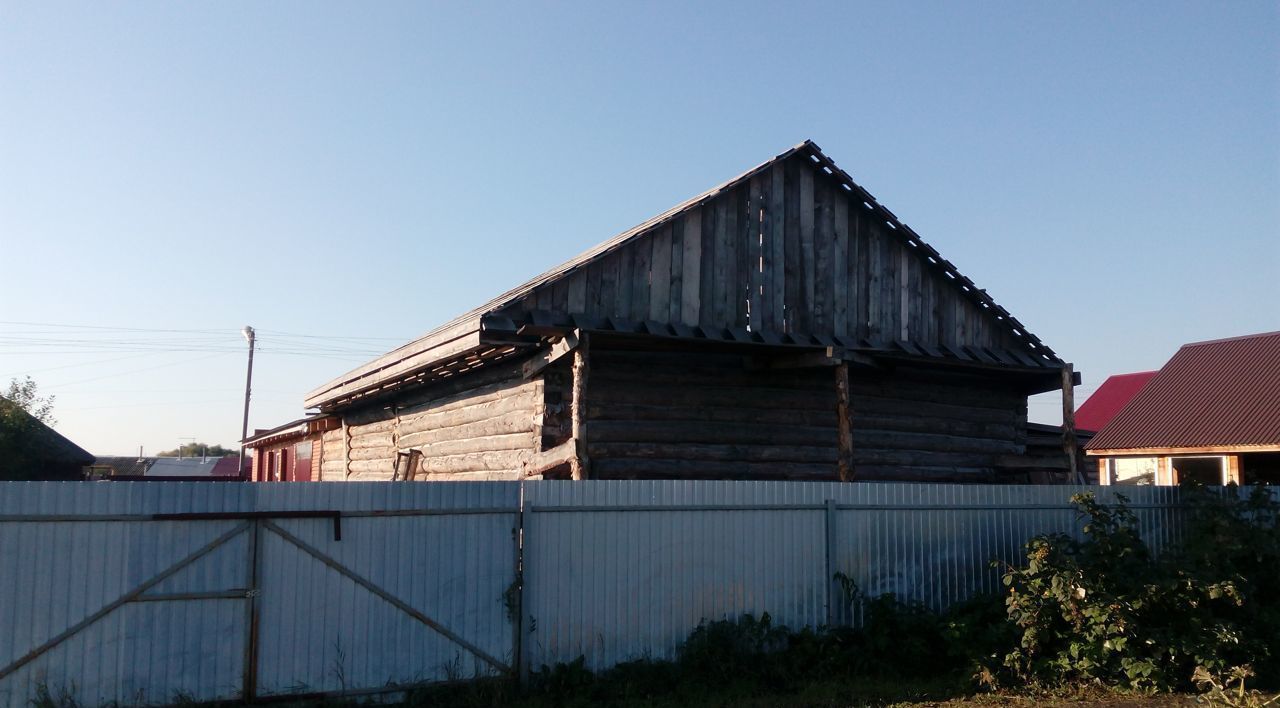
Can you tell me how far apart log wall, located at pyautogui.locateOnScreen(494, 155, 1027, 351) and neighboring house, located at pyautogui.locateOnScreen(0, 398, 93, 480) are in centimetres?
2808

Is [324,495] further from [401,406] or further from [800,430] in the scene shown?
[401,406]

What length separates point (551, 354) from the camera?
40.6 feet

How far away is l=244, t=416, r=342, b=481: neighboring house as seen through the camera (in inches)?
936

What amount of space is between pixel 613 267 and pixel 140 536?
6.42 meters

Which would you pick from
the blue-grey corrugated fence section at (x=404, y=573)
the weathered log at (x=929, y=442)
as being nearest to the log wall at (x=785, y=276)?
the weathered log at (x=929, y=442)

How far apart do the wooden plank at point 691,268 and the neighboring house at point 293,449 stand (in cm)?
1098

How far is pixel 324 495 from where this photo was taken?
336 inches

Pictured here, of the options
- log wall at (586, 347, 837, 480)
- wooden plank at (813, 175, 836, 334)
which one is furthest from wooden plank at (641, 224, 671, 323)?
wooden plank at (813, 175, 836, 334)

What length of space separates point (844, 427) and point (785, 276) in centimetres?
231

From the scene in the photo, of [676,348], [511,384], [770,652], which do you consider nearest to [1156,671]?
[770,652]

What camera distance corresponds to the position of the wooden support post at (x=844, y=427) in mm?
12984

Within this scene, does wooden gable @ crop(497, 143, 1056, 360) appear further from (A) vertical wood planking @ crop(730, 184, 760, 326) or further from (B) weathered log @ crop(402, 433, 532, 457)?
(B) weathered log @ crop(402, 433, 532, 457)

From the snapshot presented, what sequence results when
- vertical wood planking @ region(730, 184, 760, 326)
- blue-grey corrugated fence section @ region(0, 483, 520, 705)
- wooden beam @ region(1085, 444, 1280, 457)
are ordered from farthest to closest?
wooden beam @ region(1085, 444, 1280, 457) < vertical wood planking @ region(730, 184, 760, 326) < blue-grey corrugated fence section @ region(0, 483, 520, 705)

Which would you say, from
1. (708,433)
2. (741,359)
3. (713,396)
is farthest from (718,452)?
(741,359)
